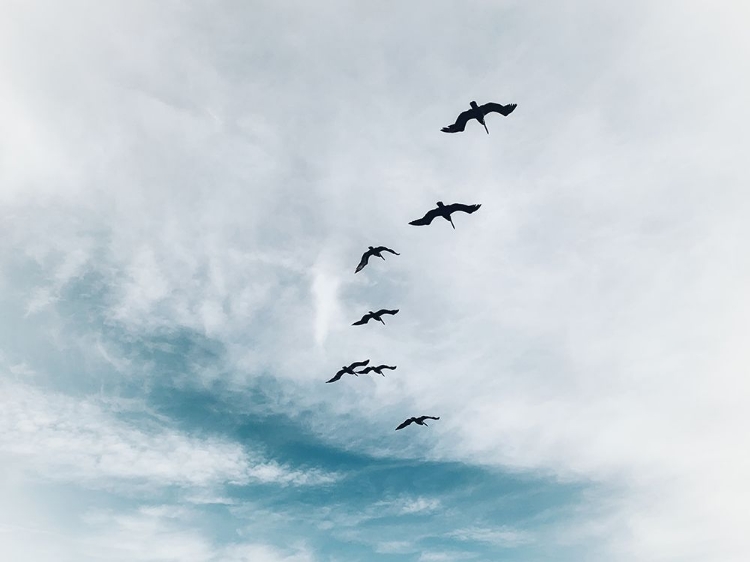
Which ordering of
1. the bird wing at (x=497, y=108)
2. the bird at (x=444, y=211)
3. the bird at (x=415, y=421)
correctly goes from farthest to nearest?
the bird at (x=415, y=421), the bird at (x=444, y=211), the bird wing at (x=497, y=108)

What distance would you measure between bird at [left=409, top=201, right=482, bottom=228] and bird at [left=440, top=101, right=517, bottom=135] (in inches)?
271

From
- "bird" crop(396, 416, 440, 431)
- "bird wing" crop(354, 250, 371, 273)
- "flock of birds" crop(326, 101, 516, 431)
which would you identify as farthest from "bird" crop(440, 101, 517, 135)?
"bird" crop(396, 416, 440, 431)

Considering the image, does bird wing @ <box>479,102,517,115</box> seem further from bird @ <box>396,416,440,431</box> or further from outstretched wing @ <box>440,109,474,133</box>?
bird @ <box>396,416,440,431</box>

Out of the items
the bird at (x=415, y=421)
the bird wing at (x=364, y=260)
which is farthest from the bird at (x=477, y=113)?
the bird at (x=415, y=421)

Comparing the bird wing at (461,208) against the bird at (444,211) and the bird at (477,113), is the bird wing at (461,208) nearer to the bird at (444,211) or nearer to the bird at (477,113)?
the bird at (444,211)

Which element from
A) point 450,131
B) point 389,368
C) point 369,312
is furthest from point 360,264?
point 450,131

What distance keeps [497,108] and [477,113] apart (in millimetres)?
1628

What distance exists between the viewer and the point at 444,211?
50000mm

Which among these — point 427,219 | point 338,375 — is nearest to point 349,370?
point 338,375

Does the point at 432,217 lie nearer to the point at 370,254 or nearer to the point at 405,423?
the point at 370,254

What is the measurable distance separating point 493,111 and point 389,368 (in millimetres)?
26490

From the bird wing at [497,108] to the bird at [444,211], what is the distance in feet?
26.6

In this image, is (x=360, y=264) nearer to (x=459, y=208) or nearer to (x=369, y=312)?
(x=369, y=312)

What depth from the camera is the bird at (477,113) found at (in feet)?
142
